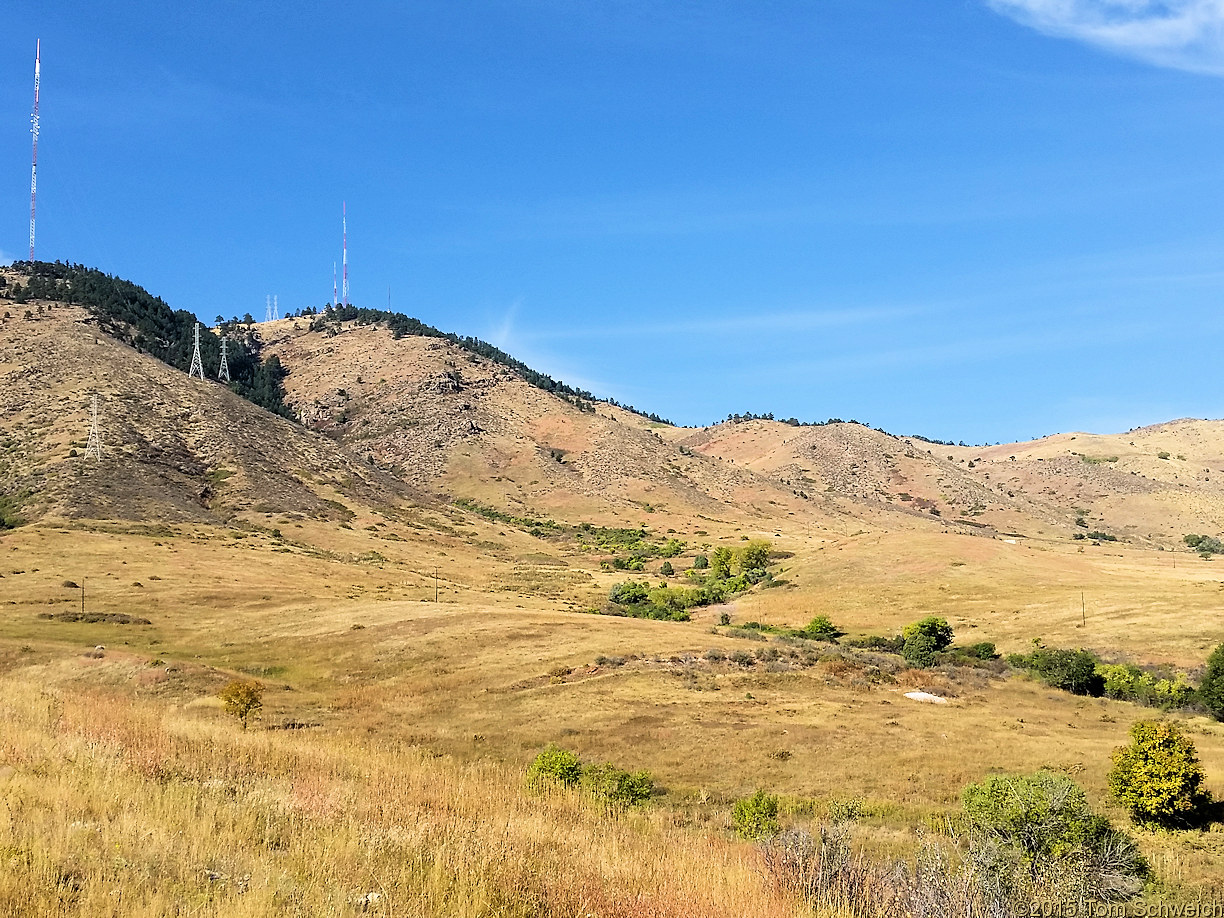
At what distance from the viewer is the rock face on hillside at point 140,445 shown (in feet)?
295

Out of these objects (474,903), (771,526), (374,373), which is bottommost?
(474,903)

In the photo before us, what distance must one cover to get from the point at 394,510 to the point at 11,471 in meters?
44.4

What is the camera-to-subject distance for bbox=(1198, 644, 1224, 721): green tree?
35.9 metres

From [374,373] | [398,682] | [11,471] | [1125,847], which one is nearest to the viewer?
[1125,847]

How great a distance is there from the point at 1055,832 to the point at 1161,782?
6939mm

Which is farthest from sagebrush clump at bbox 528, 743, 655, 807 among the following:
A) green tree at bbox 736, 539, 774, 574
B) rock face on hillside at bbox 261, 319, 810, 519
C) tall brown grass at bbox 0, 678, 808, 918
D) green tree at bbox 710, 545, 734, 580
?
rock face on hillside at bbox 261, 319, 810, 519

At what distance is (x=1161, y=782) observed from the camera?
20.8 metres

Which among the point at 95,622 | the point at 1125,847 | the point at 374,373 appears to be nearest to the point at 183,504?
the point at 95,622

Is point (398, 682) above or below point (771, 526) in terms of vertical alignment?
below

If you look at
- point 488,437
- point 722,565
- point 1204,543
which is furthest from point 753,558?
point 1204,543

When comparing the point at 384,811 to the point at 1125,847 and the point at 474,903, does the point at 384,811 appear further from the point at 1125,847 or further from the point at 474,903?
the point at 1125,847

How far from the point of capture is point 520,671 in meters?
41.1

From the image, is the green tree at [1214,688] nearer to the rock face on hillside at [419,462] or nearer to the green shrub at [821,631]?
the green shrub at [821,631]

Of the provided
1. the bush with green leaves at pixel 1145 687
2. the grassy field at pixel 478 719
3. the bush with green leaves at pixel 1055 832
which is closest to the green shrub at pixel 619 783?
the grassy field at pixel 478 719
